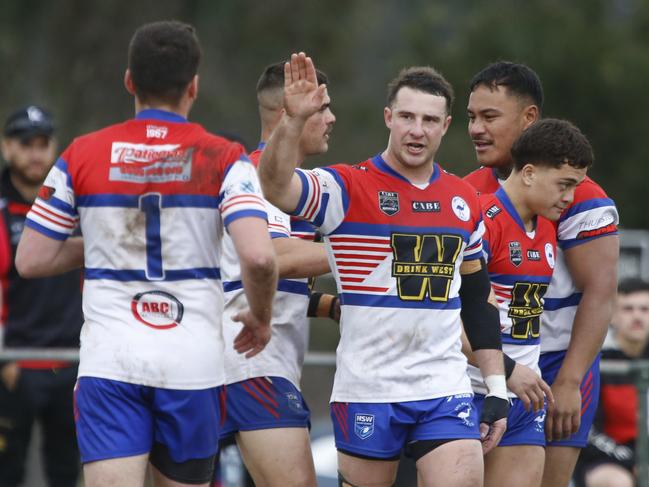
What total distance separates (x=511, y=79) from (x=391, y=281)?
1.46 meters

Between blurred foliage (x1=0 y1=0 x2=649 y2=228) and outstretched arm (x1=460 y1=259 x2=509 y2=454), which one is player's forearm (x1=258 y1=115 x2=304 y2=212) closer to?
outstretched arm (x1=460 y1=259 x2=509 y2=454)

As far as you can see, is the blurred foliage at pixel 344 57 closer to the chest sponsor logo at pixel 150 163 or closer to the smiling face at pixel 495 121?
the smiling face at pixel 495 121

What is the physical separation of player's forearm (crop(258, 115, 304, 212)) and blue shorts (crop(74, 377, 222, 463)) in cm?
83

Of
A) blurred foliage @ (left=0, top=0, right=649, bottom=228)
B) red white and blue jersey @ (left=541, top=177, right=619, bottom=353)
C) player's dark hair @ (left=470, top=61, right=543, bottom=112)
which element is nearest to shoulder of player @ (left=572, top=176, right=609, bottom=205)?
red white and blue jersey @ (left=541, top=177, right=619, bottom=353)

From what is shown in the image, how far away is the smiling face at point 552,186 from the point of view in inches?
235

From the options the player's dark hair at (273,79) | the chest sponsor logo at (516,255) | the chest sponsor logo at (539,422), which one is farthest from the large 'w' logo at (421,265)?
the player's dark hair at (273,79)

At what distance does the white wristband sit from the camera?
18.4 feet

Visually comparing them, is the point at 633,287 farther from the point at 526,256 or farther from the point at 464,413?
the point at 464,413

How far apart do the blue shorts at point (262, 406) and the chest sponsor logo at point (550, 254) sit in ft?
4.34

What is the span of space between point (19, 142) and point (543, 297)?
4016 mm

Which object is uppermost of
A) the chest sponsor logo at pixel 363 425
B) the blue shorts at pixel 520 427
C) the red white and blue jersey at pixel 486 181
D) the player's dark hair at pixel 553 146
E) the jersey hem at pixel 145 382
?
the player's dark hair at pixel 553 146

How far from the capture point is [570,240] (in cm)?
621

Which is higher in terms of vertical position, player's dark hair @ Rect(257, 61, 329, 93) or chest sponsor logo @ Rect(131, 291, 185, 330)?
player's dark hair @ Rect(257, 61, 329, 93)

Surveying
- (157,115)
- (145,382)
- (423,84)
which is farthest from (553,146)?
(145,382)
